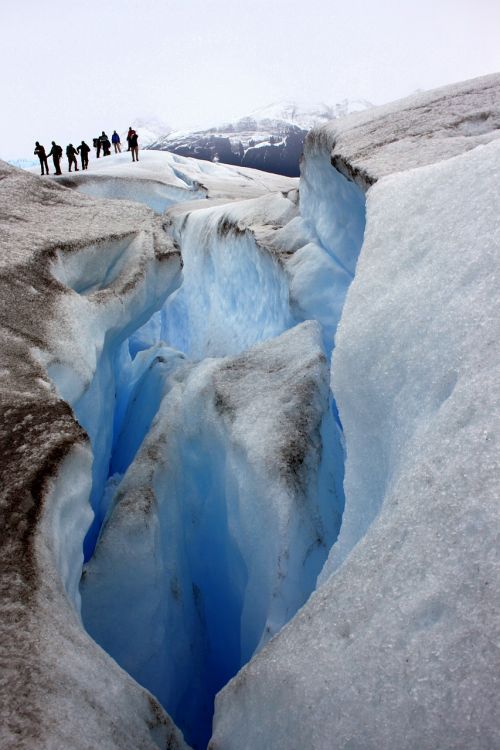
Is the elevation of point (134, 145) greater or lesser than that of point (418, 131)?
greater

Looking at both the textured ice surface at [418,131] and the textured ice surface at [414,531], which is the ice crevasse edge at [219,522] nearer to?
the textured ice surface at [418,131]

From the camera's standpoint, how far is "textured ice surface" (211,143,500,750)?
40.1 inches

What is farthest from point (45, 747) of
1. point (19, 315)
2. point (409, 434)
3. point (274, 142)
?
point (274, 142)

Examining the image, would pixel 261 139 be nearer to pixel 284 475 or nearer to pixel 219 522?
pixel 219 522

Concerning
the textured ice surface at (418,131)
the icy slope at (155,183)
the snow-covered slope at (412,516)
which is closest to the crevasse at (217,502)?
the textured ice surface at (418,131)

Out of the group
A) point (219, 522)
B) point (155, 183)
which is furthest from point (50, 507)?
point (155, 183)

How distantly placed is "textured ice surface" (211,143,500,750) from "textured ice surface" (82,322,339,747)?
0.55 metres

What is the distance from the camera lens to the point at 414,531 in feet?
4.01

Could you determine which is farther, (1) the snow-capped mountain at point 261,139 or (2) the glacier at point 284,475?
(1) the snow-capped mountain at point 261,139

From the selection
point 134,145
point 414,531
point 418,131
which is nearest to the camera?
point 414,531

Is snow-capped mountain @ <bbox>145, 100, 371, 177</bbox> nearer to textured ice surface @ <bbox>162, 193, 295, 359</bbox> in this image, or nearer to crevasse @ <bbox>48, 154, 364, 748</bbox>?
textured ice surface @ <bbox>162, 193, 295, 359</bbox>

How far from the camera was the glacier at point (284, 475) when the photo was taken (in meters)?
1.13

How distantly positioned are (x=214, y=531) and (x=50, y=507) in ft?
5.06

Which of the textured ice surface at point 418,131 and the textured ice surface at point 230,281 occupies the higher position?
the textured ice surface at point 418,131
